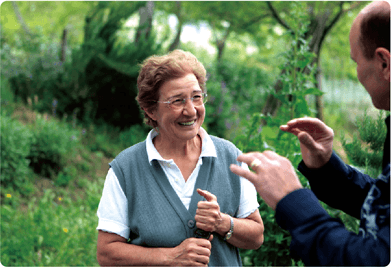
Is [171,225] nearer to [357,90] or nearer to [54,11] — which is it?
[54,11]

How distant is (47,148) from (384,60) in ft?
17.9

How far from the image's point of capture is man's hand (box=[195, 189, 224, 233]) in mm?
1753

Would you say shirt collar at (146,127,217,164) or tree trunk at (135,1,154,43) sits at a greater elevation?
tree trunk at (135,1,154,43)

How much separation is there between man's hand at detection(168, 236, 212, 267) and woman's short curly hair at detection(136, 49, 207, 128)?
77 cm

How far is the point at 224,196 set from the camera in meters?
1.91

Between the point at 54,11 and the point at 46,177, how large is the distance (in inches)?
386

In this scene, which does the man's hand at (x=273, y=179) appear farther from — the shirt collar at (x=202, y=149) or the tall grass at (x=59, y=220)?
the tall grass at (x=59, y=220)

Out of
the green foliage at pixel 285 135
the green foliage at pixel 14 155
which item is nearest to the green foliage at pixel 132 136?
the green foliage at pixel 14 155

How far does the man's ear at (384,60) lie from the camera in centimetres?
119

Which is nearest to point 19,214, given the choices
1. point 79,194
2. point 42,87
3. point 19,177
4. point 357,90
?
point 19,177

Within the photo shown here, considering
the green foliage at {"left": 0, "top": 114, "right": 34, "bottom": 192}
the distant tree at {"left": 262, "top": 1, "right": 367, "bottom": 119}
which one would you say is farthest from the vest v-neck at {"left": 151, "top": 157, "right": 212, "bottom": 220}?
the distant tree at {"left": 262, "top": 1, "right": 367, "bottom": 119}

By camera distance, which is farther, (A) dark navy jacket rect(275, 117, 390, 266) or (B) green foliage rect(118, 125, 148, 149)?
(B) green foliage rect(118, 125, 148, 149)

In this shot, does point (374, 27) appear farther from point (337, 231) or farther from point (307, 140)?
point (337, 231)

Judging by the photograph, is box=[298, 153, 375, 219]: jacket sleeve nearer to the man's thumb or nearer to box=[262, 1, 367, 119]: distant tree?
the man's thumb
